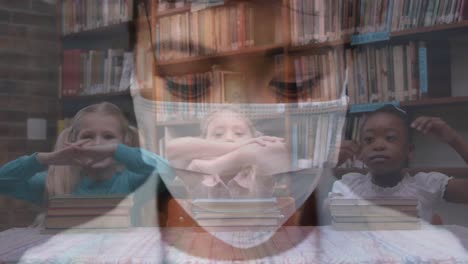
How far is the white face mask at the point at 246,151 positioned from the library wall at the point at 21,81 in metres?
0.25

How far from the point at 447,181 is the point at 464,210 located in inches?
3.5

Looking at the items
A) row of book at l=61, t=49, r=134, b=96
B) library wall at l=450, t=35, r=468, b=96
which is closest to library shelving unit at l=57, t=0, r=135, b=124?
row of book at l=61, t=49, r=134, b=96

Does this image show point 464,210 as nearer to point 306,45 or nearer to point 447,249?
point 447,249

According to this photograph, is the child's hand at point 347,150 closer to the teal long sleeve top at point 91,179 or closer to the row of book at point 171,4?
the teal long sleeve top at point 91,179

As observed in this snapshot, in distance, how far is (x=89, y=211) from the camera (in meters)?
1.39

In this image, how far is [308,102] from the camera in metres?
1.50

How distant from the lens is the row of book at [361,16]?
1451 millimetres

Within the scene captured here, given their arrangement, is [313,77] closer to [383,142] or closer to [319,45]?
[319,45]

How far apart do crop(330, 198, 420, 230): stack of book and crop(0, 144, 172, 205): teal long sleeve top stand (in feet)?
1.49

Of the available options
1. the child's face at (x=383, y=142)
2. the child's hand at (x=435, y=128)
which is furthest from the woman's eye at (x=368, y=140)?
the child's hand at (x=435, y=128)

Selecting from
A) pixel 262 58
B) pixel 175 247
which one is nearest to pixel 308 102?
pixel 262 58

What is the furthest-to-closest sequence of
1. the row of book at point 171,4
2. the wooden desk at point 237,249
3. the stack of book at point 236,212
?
the row of book at point 171,4
the stack of book at point 236,212
the wooden desk at point 237,249

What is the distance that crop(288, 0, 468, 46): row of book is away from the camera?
145 centimetres
